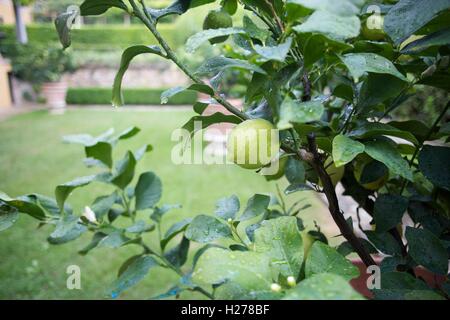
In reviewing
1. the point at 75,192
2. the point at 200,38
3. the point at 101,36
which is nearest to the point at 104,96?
the point at 101,36

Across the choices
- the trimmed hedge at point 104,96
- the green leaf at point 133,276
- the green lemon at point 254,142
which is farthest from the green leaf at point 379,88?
the trimmed hedge at point 104,96

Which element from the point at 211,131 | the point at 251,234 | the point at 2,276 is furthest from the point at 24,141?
the point at 251,234

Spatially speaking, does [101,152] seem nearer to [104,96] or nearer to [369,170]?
[369,170]

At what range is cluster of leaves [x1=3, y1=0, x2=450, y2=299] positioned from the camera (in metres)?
0.25

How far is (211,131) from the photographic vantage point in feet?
11.0

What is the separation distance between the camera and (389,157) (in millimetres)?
301

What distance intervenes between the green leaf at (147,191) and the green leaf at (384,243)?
367mm

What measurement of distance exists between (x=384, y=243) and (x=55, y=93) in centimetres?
669

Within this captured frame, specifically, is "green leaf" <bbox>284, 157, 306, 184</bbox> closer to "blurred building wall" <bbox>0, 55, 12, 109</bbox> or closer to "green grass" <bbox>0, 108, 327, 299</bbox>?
"green grass" <bbox>0, 108, 327, 299</bbox>

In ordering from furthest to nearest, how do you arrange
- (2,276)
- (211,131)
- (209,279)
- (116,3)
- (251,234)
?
(211,131), (2,276), (251,234), (116,3), (209,279)

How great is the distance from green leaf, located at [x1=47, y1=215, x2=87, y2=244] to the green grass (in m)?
0.73

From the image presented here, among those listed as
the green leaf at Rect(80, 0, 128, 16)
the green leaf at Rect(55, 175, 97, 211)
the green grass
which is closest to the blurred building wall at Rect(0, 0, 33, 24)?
the green grass

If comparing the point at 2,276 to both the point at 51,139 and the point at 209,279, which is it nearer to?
the point at 209,279

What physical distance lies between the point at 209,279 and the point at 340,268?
0.11m
